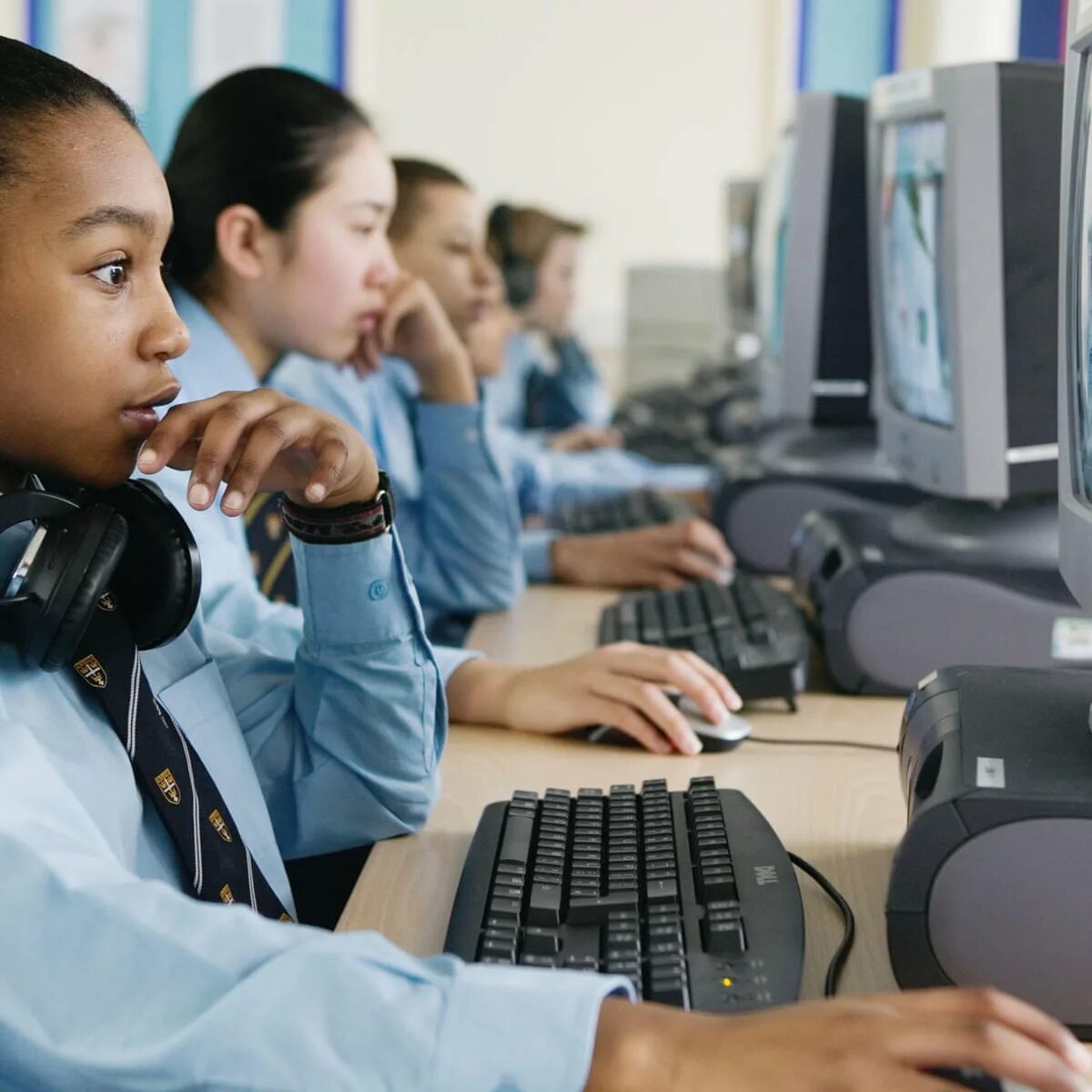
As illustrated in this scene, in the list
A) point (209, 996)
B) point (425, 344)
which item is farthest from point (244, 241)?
point (209, 996)

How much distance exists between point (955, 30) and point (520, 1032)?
419 cm

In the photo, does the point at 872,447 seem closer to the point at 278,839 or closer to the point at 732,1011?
the point at 278,839

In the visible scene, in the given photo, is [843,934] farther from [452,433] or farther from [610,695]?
[452,433]

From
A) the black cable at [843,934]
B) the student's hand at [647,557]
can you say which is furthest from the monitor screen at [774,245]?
the black cable at [843,934]

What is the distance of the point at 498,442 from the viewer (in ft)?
6.77

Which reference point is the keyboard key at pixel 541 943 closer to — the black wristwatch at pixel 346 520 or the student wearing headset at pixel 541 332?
the black wristwatch at pixel 346 520

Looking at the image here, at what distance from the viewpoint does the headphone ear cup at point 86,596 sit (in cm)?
78

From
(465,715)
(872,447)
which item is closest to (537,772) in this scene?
(465,715)

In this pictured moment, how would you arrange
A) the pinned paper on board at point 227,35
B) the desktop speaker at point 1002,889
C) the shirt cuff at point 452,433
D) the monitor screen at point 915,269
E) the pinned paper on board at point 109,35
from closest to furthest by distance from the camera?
the desktop speaker at point 1002,889 → the monitor screen at point 915,269 → the shirt cuff at point 452,433 → the pinned paper on board at point 109,35 → the pinned paper on board at point 227,35

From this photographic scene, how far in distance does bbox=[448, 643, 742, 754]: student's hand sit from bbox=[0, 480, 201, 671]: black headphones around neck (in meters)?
0.40

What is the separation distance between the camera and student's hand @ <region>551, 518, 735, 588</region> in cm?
191

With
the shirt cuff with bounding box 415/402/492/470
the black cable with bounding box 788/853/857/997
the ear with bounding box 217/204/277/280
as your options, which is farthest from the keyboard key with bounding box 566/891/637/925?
the shirt cuff with bounding box 415/402/492/470

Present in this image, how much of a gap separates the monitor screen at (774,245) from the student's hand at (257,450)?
4.12ft

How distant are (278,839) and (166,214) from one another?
46 cm
